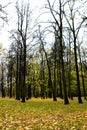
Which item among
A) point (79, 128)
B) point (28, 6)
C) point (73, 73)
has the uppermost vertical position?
point (28, 6)

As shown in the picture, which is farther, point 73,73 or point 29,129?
point 73,73

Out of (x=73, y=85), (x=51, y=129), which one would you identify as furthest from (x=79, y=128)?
(x=73, y=85)

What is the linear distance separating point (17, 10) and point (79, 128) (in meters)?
28.1

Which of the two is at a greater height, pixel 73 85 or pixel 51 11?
pixel 51 11

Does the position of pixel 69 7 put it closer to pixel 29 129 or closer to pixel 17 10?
pixel 17 10

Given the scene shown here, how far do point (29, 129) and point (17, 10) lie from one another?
92.1 ft

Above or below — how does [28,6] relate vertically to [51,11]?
above

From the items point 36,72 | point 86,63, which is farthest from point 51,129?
point 36,72

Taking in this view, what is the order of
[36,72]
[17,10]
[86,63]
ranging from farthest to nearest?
[36,72], [86,63], [17,10]

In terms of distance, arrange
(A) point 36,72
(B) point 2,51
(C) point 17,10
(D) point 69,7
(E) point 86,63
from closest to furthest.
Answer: (D) point 69,7 < (C) point 17,10 < (E) point 86,63 < (B) point 2,51 < (A) point 36,72

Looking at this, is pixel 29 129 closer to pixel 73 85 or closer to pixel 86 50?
pixel 86 50

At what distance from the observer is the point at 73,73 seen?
229 ft

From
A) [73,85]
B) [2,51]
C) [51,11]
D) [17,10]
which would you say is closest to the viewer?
[51,11]

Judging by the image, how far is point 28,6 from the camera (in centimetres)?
3531
